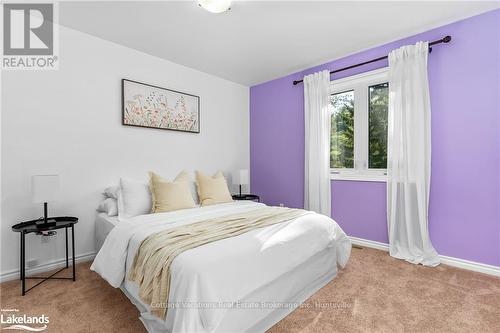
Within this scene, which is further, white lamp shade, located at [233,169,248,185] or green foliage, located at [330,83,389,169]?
white lamp shade, located at [233,169,248,185]

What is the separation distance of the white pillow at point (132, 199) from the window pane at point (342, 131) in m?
2.56

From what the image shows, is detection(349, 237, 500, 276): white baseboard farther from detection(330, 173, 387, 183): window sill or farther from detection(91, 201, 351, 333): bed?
detection(91, 201, 351, 333): bed

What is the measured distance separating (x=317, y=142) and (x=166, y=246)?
2601mm

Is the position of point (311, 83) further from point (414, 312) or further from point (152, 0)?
point (414, 312)

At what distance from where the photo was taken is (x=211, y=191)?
10.7 ft

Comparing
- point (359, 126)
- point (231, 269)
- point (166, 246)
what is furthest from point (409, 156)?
point (166, 246)

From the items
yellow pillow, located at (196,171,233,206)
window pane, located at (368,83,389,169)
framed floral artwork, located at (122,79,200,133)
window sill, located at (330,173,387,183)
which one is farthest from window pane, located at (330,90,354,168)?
framed floral artwork, located at (122,79,200,133)

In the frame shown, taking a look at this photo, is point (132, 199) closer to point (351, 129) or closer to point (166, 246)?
point (166, 246)

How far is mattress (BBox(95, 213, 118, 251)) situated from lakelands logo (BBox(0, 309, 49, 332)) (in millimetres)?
839

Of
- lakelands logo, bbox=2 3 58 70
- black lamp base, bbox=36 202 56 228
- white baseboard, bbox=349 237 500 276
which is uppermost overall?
lakelands logo, bbox=2 3 58 70

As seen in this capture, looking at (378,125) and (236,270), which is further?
(378,125)

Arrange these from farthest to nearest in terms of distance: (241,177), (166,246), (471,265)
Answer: (241,177), (471,265), (166,246)

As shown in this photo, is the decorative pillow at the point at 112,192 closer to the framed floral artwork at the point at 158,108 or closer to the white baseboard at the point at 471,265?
the framed floral artwork at the point at 158,108

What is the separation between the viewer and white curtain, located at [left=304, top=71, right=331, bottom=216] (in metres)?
3.49
